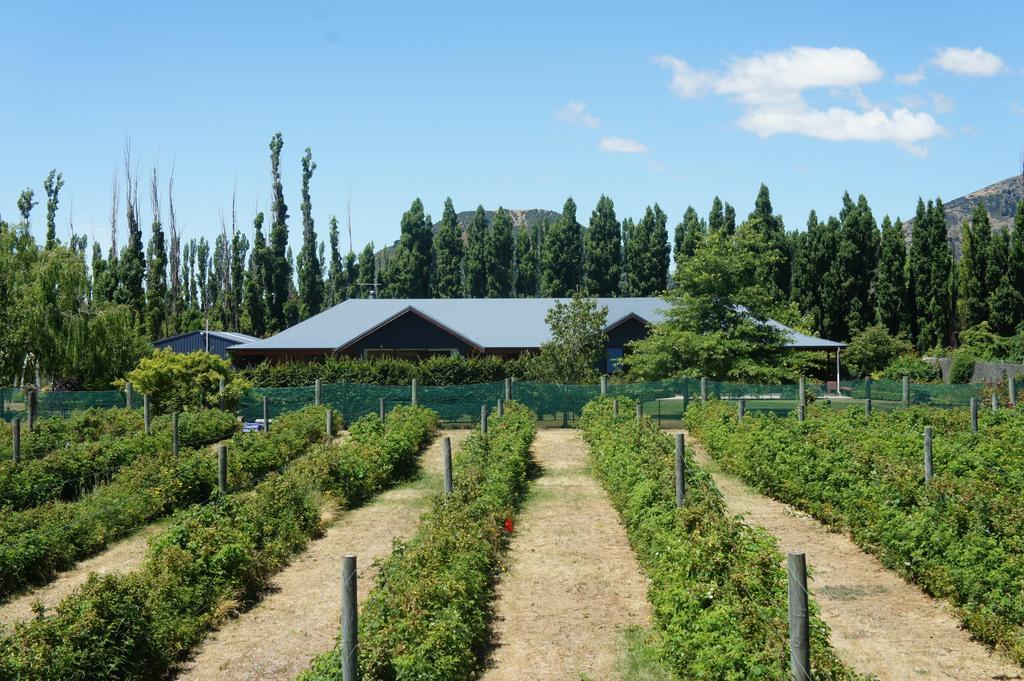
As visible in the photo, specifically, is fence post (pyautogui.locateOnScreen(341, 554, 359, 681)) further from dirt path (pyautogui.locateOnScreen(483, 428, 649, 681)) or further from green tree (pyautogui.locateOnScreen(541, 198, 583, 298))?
green tree (pyautogui.locateOnScreen(541, 198, 583, 298))

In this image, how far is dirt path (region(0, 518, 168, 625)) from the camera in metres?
12.5

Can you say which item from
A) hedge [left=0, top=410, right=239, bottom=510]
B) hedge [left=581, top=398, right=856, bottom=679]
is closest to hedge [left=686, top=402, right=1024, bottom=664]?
hedge [left=581, top=398, right=856, bottom=679]

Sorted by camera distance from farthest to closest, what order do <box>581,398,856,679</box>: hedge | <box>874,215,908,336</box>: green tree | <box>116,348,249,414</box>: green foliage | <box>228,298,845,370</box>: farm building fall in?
<box>874,215,908,336</box>: green tree, <box>228,298,845,370</box>: farm building, <box>116,348,249,414</box>: green foliage, <box>581,398,856,679</box>: hedge

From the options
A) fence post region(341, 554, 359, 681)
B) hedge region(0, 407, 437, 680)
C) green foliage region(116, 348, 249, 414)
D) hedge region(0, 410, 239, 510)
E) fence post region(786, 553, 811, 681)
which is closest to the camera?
fence post region(786, 553, 811, 681)

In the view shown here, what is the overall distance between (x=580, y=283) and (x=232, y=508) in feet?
224

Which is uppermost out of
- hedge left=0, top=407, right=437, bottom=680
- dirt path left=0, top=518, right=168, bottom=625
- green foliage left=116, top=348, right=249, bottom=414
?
green foliage left=116, top=348, right=249, bottom=414

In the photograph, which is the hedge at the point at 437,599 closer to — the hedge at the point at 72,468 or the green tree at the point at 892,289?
the hedge at the point at 72,468

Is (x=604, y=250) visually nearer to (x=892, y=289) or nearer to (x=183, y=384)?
(x=892, y=289)

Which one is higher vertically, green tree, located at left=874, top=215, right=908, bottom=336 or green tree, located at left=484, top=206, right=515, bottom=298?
green tree, located at left=484, top=206, right=515, bottom=298

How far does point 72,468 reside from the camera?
61.4ft

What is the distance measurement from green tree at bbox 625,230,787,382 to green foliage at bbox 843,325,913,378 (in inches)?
763

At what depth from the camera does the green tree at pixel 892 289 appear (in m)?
62.4

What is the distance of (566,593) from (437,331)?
33161mm

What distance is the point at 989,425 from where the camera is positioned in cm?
2384
